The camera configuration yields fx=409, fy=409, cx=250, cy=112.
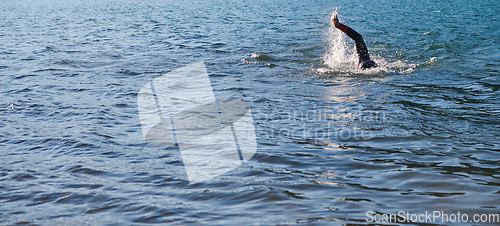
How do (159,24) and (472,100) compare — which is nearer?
(472,100)

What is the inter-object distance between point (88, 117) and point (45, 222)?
3663 mm

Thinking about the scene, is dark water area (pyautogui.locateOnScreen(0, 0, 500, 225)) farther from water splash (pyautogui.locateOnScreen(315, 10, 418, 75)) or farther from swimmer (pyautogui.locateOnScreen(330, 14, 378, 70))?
swimmer (pyautogui.locateOnScreen(330, 14, 378, 70))

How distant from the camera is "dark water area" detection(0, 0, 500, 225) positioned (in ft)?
12.9

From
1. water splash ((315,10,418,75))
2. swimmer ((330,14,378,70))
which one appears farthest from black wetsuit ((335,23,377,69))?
water splash ((315,10,418,75))

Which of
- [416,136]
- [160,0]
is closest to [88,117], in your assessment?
[416,136]

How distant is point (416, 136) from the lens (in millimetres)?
5613

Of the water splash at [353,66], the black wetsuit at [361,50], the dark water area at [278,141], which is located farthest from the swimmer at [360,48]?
the dark water area at [278,141]

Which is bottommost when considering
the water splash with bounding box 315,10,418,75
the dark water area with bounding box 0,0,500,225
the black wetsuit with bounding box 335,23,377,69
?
the dark water area with bounding box 0,0,500,225

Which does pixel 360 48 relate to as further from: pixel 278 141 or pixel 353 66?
pixel 278 141

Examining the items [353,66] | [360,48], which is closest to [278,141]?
[360,48]

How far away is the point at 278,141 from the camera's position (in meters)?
5.78

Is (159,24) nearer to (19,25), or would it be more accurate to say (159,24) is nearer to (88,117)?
(19,25)

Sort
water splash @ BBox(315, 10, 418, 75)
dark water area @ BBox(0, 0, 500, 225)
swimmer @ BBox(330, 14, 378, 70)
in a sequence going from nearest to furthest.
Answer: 1. dark water area @ BBox(0, 0, 500, 225)
2. swimmer @ BBox(330, 14, 378, 70)
3. water splash @ BBox(315, 10, 418, 75)

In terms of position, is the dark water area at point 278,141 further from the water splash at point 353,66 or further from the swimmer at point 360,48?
the swimmer at point 360,48
